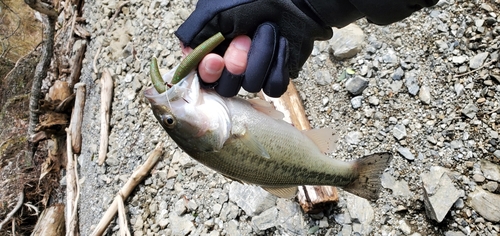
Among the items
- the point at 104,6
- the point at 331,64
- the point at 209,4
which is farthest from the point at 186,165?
the point at 104,6

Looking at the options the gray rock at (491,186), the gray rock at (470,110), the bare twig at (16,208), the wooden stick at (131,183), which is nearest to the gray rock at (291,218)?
the gray rock at (491,186)

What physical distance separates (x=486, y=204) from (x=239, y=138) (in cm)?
212

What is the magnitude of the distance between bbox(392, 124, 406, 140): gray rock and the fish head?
6.67 feet

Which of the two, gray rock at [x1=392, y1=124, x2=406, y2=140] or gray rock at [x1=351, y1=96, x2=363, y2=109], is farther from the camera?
gray rock at [x1=351, y1=96, x2=363, y2=109]

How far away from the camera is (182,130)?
7.22ft

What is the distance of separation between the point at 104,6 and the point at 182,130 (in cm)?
575

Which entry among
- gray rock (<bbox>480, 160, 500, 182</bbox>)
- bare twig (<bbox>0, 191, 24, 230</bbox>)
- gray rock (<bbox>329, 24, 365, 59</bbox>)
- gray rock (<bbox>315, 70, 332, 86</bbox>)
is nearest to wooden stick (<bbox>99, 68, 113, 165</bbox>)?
bare twig (<bbox>0, 191, 24, 230</bbox>)

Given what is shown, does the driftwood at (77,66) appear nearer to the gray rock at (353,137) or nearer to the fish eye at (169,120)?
the gray rock at (353,137)

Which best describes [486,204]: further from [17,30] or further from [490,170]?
[17,30]

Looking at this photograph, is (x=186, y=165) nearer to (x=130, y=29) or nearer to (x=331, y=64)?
(x=331, y=64)

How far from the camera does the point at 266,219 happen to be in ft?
12.9

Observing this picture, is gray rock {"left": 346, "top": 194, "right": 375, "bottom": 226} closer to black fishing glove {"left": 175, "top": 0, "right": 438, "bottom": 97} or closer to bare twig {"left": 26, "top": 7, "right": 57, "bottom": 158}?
black fishing glove {"left": 175, "top": 0, "right": 438, "bottom": 97}

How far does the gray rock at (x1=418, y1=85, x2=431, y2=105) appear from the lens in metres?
3.72

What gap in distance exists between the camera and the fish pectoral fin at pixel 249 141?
225 centimetres
